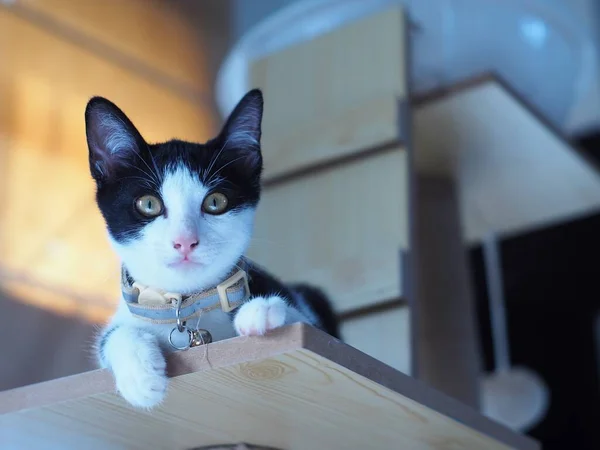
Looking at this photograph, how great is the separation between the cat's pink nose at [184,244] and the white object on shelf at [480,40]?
0.83 metres

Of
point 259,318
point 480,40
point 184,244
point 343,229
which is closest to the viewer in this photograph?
point 259,318

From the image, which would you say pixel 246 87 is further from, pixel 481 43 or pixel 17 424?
pixel 17 424

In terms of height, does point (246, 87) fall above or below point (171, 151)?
above

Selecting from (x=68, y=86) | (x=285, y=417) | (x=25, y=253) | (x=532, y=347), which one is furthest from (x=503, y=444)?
(x=532, y=347)

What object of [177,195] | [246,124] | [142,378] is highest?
[246,124]

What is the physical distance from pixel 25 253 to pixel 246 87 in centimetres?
55

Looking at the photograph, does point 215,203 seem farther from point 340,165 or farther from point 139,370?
point 340,165

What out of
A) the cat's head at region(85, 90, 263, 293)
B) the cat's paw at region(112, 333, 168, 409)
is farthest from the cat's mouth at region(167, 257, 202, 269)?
the cat's paw at region(112, 333, 168, 409)

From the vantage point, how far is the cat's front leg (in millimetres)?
718

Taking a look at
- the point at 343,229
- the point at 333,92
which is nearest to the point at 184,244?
the point at 343,229

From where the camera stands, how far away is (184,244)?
31.9 inches

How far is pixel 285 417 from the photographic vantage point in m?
0.82

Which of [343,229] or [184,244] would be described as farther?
[343,229]

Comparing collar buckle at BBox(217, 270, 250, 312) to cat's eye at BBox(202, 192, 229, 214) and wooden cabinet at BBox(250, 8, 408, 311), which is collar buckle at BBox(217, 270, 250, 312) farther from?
wooden cabinet at BBox(250, 8, 408, 311)
